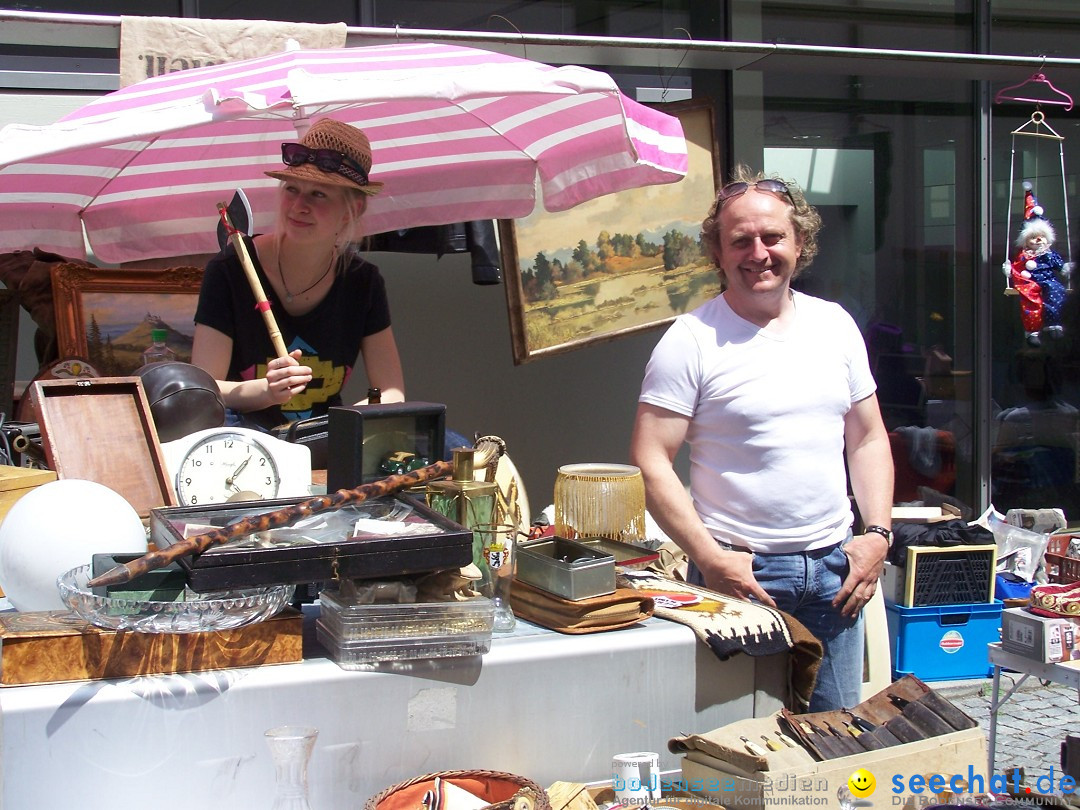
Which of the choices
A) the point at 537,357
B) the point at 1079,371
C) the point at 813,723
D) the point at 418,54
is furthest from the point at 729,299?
the point at 1079,371

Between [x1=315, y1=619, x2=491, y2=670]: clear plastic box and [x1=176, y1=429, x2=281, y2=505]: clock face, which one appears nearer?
[x1=315, y1=619, x2=491, y2=670]: clear plastic box

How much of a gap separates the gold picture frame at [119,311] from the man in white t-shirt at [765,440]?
2.14 metres

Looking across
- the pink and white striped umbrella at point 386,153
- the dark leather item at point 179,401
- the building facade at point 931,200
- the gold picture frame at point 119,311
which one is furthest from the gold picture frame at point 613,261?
the dark leather item at point 179,401

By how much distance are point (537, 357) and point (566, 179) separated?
3.94 ft

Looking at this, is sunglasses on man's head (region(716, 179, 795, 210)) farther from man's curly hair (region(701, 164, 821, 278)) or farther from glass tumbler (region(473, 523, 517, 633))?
glass tumbler (region(473, 523, 517, 633))

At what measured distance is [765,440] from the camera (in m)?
2.34

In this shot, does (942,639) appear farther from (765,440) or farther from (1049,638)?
(765,440)

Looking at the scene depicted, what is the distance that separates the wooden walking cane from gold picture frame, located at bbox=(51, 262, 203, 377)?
238cm

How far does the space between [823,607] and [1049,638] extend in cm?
83

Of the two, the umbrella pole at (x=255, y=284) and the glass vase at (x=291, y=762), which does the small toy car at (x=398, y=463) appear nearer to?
the glass vase at (x=291, y=762)

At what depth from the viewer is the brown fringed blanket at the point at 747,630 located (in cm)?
163

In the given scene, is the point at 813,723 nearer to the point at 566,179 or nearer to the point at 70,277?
the point at 566,179

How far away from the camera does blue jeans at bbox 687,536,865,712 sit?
7.63ft

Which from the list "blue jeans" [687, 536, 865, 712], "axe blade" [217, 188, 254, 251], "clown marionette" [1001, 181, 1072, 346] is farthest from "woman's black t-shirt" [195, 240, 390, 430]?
"clown marionette" [1001, 181, 1072, 346]
